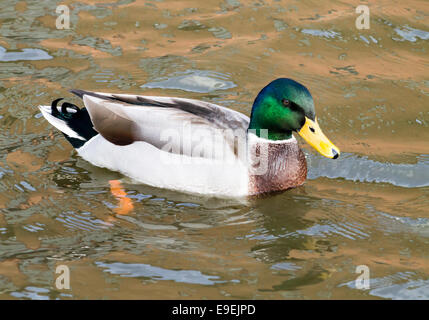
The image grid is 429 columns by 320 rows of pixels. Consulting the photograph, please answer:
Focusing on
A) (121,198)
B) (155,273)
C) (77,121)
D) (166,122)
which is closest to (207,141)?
(166,122)

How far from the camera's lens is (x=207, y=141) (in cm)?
644

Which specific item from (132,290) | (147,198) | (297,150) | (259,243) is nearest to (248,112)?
(297,150)

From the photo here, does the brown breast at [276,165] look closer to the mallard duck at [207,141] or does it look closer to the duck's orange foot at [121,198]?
the mallard duck at [207,141]

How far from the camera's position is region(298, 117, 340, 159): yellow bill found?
6242 mm

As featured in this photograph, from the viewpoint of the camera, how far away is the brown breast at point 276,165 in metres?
6.59

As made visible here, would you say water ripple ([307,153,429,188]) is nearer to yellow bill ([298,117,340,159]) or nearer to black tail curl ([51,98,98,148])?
yellow bill ([298,117,340,159])

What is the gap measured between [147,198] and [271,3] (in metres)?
4.45

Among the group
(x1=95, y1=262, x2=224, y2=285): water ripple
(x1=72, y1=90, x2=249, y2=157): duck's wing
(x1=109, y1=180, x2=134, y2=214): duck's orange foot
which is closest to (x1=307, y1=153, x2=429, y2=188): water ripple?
(x1=72, y1=90, x2=249, y2=157): duck's wing

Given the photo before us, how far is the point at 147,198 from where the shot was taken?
6527mm

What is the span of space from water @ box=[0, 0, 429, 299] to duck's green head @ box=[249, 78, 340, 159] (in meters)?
0.54

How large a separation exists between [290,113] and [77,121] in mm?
2050

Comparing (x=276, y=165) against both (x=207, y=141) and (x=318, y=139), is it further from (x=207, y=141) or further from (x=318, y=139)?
(x=207, y=141)

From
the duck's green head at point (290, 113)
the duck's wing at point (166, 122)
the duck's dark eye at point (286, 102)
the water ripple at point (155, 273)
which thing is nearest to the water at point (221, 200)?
the water ripple at point (155, 273)
